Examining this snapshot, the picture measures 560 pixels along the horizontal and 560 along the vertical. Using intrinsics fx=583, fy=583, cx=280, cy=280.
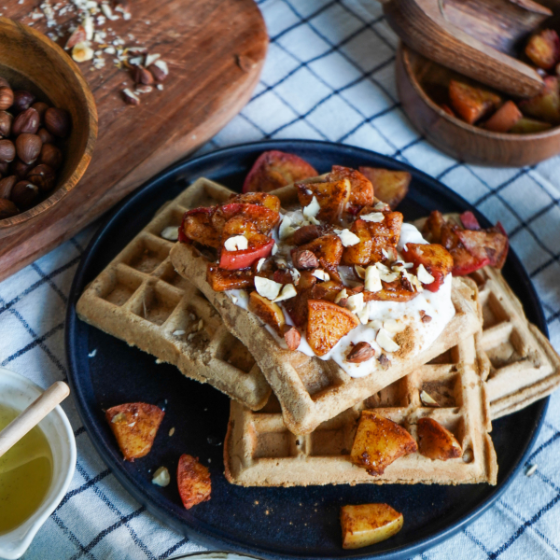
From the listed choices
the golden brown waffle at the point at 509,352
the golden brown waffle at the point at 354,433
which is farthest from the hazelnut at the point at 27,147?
the golden brown waffle at the point at 509,352

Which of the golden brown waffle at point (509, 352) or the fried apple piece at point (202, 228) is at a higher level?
the fried apple piece at point (202, 228)

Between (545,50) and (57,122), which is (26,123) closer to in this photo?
(57,122)

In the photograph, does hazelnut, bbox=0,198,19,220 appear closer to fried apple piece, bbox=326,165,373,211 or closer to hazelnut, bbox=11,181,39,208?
hazelnut, bbox=11,181,39,208

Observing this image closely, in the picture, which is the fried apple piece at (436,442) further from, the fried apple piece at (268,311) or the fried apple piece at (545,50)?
the fried apple piece at (545,50)

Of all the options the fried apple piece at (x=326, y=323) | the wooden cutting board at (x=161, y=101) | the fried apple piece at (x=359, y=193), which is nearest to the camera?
Result: the fried apple piece at (x=326, y=323)

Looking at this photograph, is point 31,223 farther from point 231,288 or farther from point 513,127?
point 513,127
